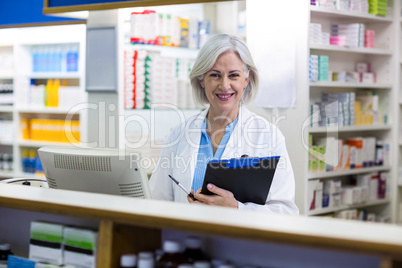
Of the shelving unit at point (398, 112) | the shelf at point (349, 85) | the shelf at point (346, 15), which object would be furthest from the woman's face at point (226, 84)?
the shelving unit at point (398, 112)

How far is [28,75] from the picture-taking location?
6688 mm

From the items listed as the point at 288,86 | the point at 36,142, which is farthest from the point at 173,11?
the point at 288,86

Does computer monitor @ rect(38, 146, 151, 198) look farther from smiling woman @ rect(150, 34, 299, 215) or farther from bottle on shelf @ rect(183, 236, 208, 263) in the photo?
smiling woman @ rect(150, 34, 299, 215)

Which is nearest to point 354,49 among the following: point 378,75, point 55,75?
point 378,75

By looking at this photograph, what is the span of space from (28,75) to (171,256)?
5.58 meters

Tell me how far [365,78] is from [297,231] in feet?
15.7

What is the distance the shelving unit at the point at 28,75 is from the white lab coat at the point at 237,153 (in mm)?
3538

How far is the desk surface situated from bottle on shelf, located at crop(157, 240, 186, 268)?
0.19 ft

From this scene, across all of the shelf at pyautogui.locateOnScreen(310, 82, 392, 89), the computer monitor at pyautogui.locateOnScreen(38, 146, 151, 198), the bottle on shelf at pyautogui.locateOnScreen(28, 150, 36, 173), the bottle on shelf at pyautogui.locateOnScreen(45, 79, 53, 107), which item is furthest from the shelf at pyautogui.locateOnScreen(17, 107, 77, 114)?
the computer monitor at pyautogui.locateOnScreen(38, 146, 151, 198)

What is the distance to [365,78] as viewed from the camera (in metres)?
5.83

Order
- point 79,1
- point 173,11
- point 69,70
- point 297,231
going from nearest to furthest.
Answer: point 297,231 → point 79,1 → point 69,70 → point 173,11

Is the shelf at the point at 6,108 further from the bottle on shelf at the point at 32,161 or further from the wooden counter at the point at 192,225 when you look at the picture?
the wooden counter at the point at 192,225

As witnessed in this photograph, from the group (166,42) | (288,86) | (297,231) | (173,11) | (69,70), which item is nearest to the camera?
(297,231)

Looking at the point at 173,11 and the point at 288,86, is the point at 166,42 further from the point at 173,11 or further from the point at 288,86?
the point at 288,86
